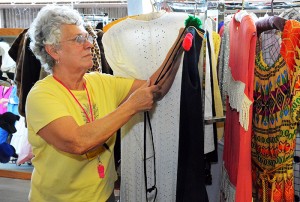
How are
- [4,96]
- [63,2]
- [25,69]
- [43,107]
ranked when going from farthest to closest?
[63,2] < [4,96] < [25,69] < [43,107]

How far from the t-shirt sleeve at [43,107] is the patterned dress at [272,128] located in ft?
2.41

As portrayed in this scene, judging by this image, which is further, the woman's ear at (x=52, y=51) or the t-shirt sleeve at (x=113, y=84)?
the t-shirt sleeve at (x=113, y=84)

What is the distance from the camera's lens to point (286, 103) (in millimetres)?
1074

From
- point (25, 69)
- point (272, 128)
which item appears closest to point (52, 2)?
point (25, 69)

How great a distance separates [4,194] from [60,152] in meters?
→ 2.00

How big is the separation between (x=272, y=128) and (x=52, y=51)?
92cm

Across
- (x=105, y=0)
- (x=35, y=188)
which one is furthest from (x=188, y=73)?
(x=105, y=0)

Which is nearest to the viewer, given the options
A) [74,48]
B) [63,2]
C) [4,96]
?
[74,48]

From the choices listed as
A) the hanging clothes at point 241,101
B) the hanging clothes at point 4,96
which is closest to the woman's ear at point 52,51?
the hanging clothes at point 241,101

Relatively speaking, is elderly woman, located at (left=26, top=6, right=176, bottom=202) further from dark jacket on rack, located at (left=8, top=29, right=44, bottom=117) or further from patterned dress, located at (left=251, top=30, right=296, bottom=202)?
dark jacket on rack, located at (left=8, top=29, right=44, bottom=117)

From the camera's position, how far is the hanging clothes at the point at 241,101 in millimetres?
1063

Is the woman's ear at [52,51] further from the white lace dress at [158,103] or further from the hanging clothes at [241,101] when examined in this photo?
the hanging clothes at [241,101]

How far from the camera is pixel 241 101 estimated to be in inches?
43.9

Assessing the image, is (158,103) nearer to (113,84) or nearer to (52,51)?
(113,84)
